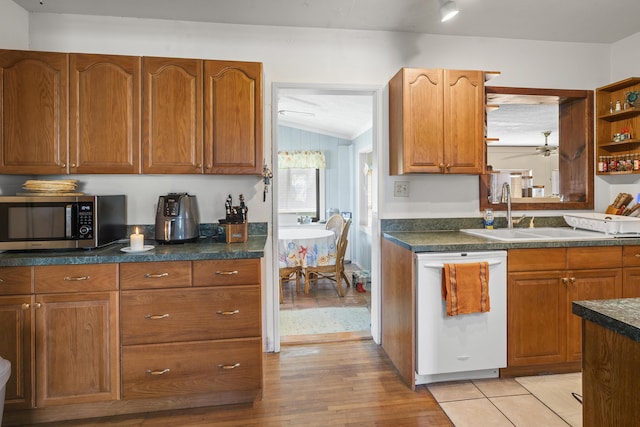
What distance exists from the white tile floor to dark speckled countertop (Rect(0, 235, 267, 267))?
1.41m

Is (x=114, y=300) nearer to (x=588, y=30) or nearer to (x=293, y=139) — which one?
(x=588, y=30)

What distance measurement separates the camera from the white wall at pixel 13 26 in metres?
2.21

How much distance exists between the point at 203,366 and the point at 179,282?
48 cm

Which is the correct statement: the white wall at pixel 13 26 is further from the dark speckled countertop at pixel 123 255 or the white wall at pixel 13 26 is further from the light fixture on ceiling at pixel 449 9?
the light fixture on ceiling at pixel 449 9

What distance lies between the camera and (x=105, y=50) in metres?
2.47

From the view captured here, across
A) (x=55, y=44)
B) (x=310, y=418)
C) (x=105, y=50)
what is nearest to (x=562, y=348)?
(x=310, y=418)

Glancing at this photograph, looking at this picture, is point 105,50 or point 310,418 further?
point 105,50

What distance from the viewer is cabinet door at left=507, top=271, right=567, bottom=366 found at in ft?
7.21

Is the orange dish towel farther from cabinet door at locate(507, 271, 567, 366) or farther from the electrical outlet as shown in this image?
the electrical outlet

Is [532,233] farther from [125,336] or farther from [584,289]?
[125,336]

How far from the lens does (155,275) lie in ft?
6.14

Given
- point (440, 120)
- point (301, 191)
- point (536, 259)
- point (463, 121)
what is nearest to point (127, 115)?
point (440, 120)

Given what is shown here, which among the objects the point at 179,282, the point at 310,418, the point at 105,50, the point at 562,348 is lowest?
the point at 310,418

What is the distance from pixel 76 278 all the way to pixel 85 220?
330 millimetres
